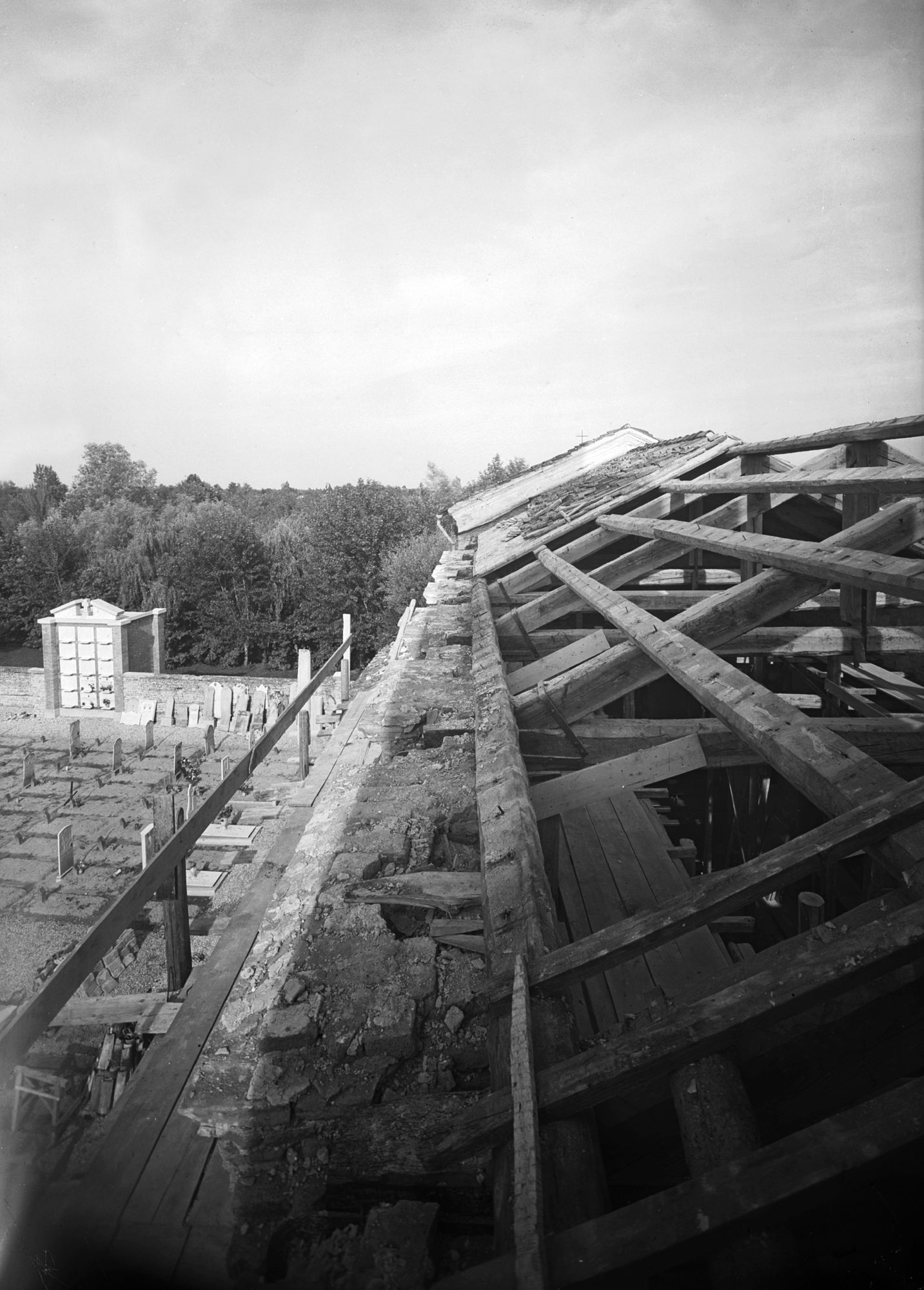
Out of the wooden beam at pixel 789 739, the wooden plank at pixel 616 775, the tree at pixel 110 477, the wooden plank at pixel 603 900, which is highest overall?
the tree at pixel 110 477

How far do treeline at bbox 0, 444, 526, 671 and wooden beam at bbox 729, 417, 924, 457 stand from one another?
20.8m

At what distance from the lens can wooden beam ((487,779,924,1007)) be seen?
1.27 m

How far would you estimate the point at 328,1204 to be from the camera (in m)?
1.19

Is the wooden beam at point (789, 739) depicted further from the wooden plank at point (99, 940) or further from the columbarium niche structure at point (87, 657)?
the columbarium niche structure at point (87, 657)

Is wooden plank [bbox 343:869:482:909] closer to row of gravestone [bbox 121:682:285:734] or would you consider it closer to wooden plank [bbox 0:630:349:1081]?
wooden plank [bbox 0:630:349:1081]

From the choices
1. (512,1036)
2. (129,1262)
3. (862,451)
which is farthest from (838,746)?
(862,451)

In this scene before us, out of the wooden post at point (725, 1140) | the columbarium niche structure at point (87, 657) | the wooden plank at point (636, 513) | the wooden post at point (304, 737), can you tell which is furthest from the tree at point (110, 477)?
the wooden post at point (725, 1140)

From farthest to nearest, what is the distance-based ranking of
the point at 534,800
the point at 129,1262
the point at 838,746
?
the point at 534,800, the point at 838,746, the point at 129,1262

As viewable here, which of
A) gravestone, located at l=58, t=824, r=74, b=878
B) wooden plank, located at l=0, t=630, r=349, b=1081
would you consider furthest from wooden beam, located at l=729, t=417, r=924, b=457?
gravestone, located at l=58, t=824, r=74, b=878

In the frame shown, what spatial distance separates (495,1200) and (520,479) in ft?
45.9

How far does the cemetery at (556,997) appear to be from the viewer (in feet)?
3.04

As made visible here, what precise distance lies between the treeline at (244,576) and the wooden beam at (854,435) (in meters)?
20.8

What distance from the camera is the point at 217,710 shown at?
61.5 ft

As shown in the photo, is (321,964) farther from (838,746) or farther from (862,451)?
(862,451)
